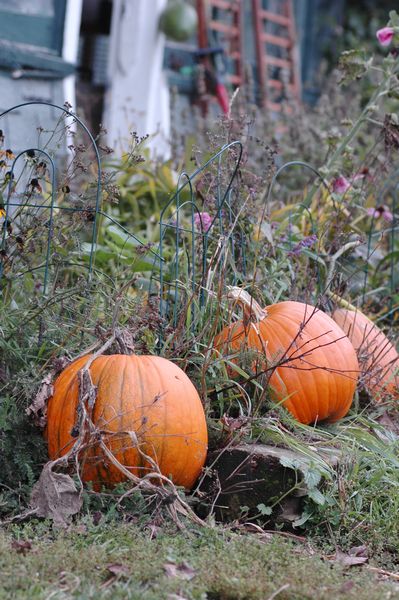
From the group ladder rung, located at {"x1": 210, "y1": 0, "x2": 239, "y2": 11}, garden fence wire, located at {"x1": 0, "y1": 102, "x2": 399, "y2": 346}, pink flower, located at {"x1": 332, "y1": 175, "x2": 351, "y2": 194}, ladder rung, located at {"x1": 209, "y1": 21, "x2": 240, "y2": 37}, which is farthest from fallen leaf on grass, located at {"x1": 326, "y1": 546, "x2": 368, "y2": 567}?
ladder rung, located at {"x1": 210, "y1": 0, "x2": 239, "y2": 11}

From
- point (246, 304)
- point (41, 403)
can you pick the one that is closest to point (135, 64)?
point (246, 304)

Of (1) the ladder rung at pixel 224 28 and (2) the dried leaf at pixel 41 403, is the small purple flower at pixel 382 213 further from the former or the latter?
(1) the ladder rung at pixel 224 28

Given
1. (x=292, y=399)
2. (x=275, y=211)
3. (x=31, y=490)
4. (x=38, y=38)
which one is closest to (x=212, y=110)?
(x=38, y=38)

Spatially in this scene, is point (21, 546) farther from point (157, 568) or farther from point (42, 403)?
point (42, 403)

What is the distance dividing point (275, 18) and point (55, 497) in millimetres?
9043

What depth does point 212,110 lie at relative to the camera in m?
9.48

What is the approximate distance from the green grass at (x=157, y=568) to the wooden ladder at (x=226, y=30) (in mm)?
7493

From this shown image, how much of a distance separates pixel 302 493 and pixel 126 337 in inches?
30.4

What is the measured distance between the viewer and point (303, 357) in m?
3.39

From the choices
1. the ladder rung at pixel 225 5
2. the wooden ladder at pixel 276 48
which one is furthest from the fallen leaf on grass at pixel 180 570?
the ladder rung at pixel 225 5

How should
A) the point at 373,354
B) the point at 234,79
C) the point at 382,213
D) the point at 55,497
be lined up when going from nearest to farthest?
1. the point at 55,497
2. the point at 373,354
3. the point at 382,213
4. the point at 234,79

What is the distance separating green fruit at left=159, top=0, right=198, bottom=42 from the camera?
7.85 meters

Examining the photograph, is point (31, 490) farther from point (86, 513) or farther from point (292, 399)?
point (292, 399)

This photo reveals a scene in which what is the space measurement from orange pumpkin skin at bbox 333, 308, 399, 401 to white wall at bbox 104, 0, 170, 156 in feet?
14.2
